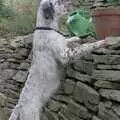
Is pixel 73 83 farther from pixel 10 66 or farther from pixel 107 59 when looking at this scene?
pixel 10 66

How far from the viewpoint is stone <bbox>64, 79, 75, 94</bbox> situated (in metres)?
4.73

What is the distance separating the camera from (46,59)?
4773mm

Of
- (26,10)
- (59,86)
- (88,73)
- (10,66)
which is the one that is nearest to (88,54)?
(88,73)

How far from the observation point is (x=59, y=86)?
194 inches

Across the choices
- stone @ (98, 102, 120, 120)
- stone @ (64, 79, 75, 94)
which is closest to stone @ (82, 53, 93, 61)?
stone @ (64, 79, 75, 94)

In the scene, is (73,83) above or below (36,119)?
above

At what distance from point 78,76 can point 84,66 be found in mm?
→ 147

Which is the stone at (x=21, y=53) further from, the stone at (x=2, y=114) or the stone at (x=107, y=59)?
the stone at (x=107, y=59)

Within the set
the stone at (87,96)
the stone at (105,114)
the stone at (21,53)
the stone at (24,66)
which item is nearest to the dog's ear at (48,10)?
the stone at (87,96)

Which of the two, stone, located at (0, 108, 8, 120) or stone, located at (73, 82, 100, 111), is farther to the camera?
stone, located at (0, 108, 8, 120)

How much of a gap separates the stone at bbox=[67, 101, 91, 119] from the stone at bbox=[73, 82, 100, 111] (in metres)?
0.06

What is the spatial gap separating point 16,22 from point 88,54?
10.9 ft

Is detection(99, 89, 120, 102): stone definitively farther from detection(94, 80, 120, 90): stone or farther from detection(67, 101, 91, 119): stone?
detection(67, 101, 91, 119): stone

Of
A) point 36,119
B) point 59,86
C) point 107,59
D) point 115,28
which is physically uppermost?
point 115,28
